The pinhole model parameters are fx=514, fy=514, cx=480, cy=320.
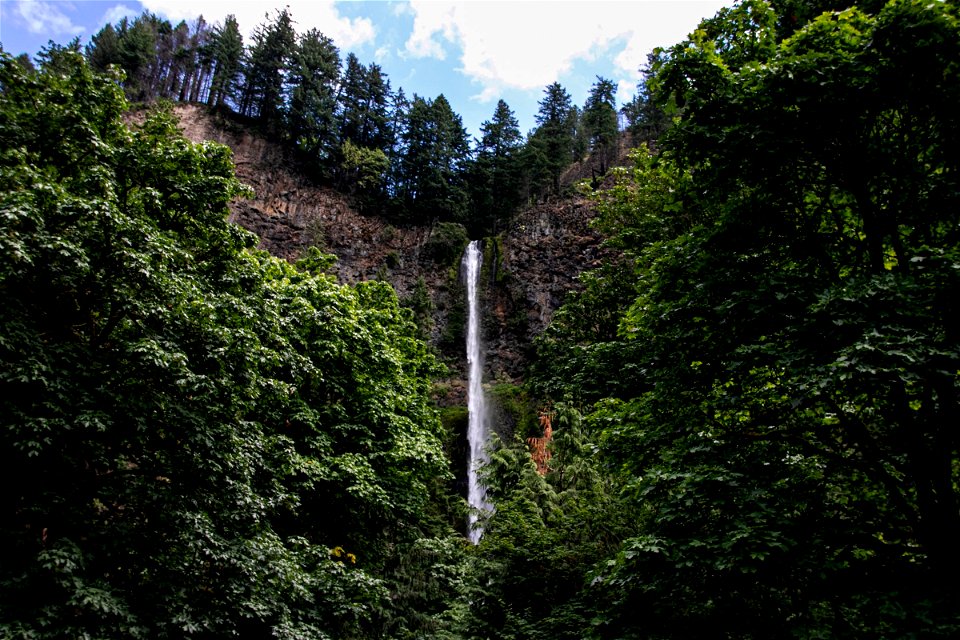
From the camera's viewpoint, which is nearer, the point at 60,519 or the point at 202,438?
the point at 60,519

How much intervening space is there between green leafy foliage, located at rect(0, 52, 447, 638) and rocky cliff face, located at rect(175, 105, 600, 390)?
2435 cm

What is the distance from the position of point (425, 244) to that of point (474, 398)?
49.1 feet

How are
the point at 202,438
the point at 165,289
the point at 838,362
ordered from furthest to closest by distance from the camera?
the point at 202,438 < the point at 165,289 < the point at 838,362

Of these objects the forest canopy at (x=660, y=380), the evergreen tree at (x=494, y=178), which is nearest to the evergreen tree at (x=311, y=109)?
the evergreen tree at (x=494, y=178)

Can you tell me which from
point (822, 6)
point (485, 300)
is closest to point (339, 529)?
point (822, 6)

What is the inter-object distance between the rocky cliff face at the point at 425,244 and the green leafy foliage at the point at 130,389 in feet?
79.9

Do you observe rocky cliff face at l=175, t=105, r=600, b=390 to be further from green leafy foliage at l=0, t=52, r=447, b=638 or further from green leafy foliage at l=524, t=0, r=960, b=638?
green leafy foliage at l=524, t=0, r=960, b=638

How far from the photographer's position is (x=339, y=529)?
14.6 metres

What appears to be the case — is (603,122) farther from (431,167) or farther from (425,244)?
(425,244)

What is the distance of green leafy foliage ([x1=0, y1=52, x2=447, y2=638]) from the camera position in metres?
6.68

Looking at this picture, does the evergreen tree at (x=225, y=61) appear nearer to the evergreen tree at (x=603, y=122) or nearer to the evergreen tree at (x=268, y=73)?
the evergreen tree at (x=268, y=73)

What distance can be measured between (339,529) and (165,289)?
9481 mm

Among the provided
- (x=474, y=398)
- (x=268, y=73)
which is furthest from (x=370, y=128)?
(x=474, y=398)

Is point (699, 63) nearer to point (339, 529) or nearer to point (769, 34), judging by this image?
point (769, 34)
